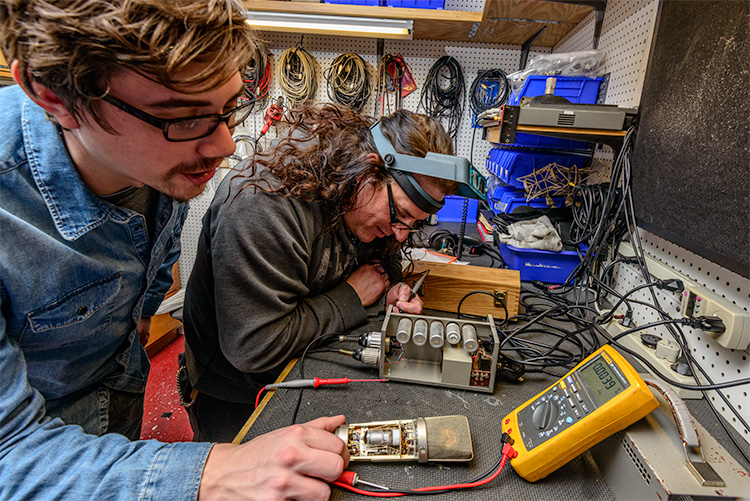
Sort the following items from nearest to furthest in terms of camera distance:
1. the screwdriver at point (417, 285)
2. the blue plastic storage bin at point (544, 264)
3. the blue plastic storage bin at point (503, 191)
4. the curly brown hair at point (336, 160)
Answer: the curly brown hair at point (336, 160) → the screwdriver at point (417, 285) → the blue plastic storage bin at point (544, 264) → the blue plastic storage bin at point (503, 191)

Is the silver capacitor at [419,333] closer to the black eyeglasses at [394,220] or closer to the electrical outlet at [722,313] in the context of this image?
the black eyeglasses at [394,220]

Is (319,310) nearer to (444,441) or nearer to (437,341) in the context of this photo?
(437,341)

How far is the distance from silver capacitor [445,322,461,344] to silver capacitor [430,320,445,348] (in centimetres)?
1

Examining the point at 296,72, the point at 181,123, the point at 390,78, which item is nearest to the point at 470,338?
the point at 181,123

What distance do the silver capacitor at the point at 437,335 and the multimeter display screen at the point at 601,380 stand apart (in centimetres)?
26

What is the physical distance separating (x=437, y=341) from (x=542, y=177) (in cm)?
109

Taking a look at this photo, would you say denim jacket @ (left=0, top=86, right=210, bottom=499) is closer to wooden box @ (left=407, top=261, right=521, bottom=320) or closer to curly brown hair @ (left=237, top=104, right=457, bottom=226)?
curly brown hair @ (left=237, top=104, right=457, bottom=226)

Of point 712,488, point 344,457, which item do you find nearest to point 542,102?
point 712,488

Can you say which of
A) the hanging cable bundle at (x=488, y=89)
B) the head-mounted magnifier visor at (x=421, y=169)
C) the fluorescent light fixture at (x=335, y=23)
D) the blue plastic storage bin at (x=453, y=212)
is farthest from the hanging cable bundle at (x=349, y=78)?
the head-mounted magnifier visor at (x=421, y=169)

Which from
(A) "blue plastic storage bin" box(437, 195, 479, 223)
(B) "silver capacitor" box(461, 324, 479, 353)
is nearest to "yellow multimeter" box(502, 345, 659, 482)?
(B) "silver capacitor" box(461, 324, 479, 353)

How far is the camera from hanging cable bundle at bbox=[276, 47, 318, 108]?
7.61ft

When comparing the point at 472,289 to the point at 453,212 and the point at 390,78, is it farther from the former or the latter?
the point at 390,78

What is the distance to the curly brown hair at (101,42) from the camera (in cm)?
46

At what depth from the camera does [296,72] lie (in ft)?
7.75
